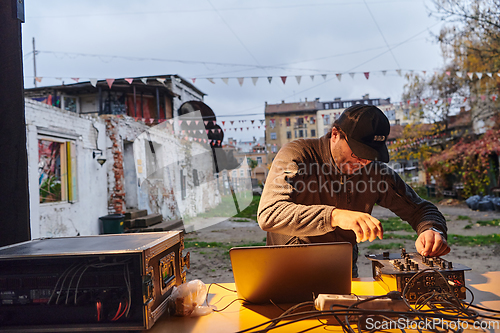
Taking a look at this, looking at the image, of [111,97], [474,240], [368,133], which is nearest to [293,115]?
[111,97]

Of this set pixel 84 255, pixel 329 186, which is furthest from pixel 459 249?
pixel 84 255

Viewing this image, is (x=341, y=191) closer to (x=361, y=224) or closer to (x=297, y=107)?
(x=361, y=224)

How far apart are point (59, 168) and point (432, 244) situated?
308 inches

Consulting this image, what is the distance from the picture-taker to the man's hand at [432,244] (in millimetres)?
1539

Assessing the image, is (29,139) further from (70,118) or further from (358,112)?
(358,112)

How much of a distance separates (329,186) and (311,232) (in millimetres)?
519

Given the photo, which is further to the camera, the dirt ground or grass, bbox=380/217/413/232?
grass, bbox=380/217/413/232

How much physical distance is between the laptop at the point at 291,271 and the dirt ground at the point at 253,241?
2.94 metres

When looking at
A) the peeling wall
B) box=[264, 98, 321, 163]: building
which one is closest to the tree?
the peeling wall

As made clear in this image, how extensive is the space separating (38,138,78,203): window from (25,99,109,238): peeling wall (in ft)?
0.47

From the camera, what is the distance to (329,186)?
6.18 feet

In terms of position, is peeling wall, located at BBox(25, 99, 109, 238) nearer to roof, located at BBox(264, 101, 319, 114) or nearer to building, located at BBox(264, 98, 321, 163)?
building, located at BBox(264, 98, 321, 163)

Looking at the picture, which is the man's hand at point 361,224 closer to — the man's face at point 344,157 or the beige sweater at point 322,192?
the beige sweater at point 322,192

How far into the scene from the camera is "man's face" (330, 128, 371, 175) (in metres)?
1.72
